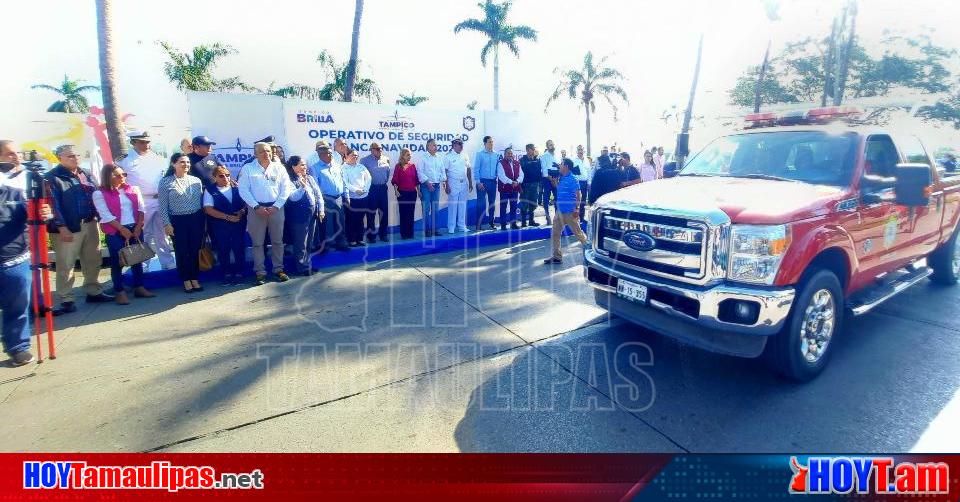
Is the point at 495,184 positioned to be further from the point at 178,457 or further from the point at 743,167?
the point at 178,457

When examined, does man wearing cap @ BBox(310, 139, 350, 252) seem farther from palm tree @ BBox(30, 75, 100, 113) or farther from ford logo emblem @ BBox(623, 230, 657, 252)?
palm tree @ BBox(30, 75, 100, 113)

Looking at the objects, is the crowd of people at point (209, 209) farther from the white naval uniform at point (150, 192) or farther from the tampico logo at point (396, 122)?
the tampico logo at point (396, 122)

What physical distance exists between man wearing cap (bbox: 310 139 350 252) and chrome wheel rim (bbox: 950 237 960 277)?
8.59 meters

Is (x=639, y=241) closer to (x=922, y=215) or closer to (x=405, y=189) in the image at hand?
(x=922, y=215)

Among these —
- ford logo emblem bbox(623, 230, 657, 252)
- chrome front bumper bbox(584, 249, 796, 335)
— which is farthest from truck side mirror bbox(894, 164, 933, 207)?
ford logo emblem bbox(623, 230, 657, 252)

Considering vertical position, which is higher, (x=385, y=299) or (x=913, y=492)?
(x=385, y=299)

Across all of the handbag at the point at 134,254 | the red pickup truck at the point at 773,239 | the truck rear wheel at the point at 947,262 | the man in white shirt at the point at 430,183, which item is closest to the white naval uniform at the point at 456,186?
the man in white shirt at the point at 430,183

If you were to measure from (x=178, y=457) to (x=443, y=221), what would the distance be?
8.04 metres

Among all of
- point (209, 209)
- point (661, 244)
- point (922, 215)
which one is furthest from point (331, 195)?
point (922, 215)

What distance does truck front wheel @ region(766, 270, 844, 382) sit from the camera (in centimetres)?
328

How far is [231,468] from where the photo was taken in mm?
Answer: 2674

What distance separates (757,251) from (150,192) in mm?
7869

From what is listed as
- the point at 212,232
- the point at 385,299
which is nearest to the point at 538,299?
the point at 385,299

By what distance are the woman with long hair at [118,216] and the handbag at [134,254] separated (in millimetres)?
65
